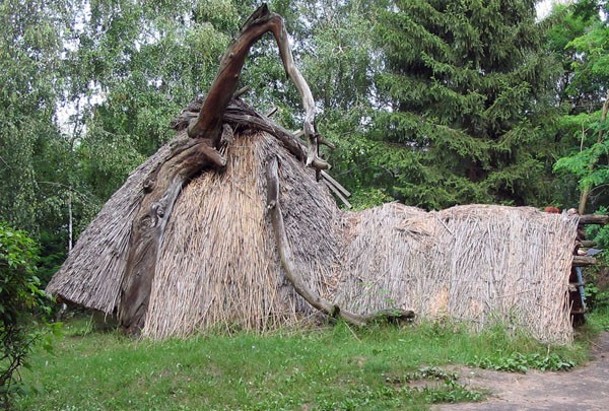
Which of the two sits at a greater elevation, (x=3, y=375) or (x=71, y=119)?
(x=71, y=119)

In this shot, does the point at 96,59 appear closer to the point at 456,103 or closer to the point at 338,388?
the point at 456,103

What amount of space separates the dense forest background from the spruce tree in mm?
45

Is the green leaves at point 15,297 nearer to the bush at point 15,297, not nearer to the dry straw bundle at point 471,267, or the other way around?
the bush at point 15,297

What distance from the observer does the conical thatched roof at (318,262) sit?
9.34 meters

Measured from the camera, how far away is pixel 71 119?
15914mm

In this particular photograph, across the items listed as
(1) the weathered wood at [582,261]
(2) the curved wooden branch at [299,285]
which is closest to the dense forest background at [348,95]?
(1) the weathered wood at [582,261]

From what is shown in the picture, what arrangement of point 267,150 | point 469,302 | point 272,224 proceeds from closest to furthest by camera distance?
1. point 469,302
2. point 272,224
3. point 267,150

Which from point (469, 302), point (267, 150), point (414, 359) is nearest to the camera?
point (414, 359)

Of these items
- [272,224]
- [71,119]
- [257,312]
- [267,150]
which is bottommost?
[257,312]

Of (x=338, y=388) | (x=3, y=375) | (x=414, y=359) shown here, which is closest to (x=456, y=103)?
(x=414, y=359)

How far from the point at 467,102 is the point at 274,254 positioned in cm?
975

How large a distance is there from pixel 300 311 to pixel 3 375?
5141mm

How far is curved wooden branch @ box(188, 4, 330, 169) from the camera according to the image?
402 inches

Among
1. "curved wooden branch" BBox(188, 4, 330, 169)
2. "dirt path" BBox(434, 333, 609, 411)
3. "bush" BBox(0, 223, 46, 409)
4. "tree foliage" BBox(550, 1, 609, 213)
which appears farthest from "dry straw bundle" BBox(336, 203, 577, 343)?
"bush" BBox(0, 223, 46, 409)
